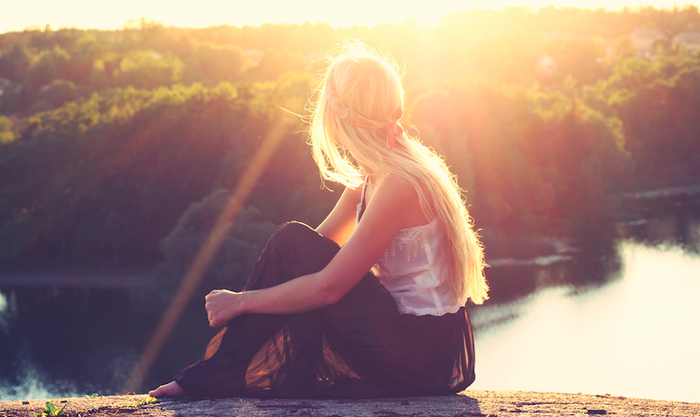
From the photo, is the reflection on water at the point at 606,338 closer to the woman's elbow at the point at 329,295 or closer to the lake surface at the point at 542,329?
the lake surface at the point at 542,329

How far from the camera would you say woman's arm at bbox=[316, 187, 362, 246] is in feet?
9.59

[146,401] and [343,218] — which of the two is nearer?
[146,401]

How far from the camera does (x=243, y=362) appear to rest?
248 centimetres

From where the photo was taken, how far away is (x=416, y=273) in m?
2.49

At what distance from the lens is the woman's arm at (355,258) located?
90.4 inches

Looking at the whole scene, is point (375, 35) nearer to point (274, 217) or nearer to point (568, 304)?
point (274, 217)

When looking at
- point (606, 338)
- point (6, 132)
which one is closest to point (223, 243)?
point (606, 338)

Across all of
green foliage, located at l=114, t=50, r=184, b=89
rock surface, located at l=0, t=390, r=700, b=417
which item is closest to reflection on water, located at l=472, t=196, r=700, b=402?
rock surface, located at l=0, t=390, r=700, b=417

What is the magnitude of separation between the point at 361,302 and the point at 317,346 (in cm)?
24

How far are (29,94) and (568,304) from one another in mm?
48462

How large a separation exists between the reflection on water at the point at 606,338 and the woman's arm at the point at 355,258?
15255 millimetres

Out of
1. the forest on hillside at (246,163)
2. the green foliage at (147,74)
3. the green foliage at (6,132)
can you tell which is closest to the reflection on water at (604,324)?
the forest on hillside at (246,163)

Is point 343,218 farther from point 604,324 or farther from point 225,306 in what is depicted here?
point 604,324

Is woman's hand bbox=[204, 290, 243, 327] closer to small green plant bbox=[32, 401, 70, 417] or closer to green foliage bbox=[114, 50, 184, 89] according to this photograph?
small green plant bbox=[32, 401, 70, 417]
